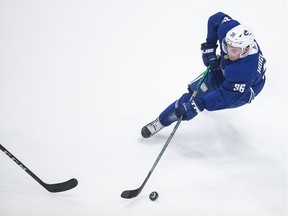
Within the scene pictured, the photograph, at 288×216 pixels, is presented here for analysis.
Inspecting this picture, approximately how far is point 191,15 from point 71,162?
240cm

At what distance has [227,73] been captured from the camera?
2.98 meters

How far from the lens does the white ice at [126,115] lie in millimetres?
2947

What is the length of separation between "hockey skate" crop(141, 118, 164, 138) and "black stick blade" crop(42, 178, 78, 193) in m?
0.73

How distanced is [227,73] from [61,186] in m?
1.27

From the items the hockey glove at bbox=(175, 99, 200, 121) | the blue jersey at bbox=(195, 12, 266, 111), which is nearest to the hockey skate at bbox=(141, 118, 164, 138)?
the hockey glove at bbox=(175, 99, 200, 121)

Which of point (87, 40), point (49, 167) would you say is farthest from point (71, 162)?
point (87, 40)

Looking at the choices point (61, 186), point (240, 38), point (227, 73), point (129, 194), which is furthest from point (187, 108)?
point (61, 186)

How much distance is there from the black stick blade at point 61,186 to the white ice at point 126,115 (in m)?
0.04

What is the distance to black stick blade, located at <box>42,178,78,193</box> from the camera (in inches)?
115

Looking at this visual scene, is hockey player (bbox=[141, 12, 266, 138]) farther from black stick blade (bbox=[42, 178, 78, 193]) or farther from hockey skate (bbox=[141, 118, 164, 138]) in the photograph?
black stick blade (bbox=[42, 178, 78, 193])

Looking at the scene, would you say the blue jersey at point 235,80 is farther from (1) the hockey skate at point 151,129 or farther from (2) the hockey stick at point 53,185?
(2) the hockey stick at point 53,185

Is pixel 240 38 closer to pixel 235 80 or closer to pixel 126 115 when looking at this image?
pixel 235 80

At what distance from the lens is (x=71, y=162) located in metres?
3.22

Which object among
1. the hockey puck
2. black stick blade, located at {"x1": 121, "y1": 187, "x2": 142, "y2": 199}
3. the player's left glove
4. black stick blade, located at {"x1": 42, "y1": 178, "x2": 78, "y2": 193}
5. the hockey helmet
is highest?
the hockey helmet
